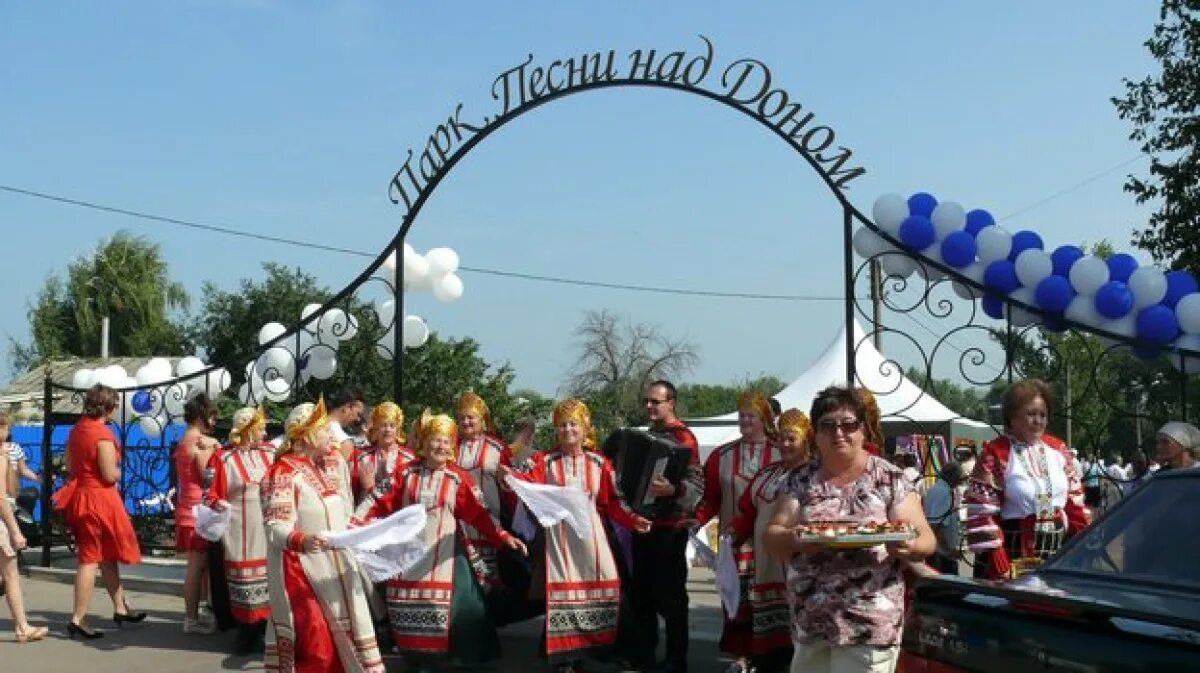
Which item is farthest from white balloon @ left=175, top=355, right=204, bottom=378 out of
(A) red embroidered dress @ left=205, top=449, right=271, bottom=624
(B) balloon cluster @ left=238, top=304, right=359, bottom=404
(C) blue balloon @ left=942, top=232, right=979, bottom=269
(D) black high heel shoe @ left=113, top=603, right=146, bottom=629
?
(C) blue balloon @ left=942, top=232, right=979, bottom=269

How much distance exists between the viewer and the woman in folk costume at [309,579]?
6.89 meters

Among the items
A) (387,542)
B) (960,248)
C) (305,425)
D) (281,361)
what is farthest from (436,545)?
(281,361)

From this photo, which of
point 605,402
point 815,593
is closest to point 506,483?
point 815,593

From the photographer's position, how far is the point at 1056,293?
8.00 m

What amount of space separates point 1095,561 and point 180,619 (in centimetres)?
784

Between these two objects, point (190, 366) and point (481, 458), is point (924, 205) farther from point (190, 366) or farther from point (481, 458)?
point (190, 366)

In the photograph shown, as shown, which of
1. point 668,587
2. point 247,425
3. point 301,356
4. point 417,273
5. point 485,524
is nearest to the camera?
point 485,524

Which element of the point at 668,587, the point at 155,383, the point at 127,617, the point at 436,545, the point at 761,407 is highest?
the point at 155,383

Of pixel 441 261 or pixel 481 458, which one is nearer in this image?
pixel 481 458

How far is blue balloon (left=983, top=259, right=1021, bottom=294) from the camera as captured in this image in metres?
8.23

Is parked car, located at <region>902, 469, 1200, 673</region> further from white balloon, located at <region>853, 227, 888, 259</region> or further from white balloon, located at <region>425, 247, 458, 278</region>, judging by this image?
white balloon, located at <region>425, 247, 458, 278</region>

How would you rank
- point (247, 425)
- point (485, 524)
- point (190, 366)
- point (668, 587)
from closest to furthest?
point (485, 524)
point (668, 587)
point (247, 425)
point (190, 366)

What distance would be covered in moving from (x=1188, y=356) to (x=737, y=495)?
2.80 metres

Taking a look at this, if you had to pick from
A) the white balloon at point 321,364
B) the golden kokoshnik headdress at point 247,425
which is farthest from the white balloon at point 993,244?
the white balloon at point 321,364
